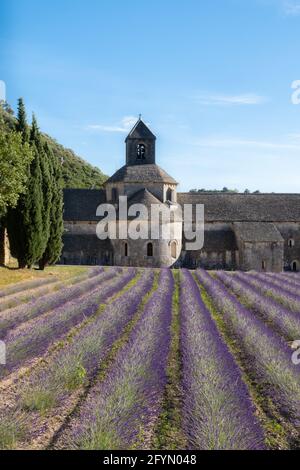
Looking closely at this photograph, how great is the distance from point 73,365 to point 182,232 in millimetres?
33641

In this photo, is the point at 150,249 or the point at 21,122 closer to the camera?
the point at 21,122

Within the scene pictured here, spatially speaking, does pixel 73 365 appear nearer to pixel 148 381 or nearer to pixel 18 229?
pixel 148 381

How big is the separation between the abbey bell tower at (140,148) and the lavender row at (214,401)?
114 feet

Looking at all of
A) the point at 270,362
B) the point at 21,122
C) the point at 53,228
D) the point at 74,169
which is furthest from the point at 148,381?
the point at 74,169

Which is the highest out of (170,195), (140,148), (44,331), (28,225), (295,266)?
(140,148)

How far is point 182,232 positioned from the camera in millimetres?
41156

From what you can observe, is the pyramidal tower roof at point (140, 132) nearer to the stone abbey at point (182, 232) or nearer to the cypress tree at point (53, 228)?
the stone abbey at point (182, 232)

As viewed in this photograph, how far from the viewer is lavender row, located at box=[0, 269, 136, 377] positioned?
868cm

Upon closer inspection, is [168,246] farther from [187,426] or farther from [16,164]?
[187,426]

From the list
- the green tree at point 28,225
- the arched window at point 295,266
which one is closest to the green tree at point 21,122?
the green tree at point 28,225

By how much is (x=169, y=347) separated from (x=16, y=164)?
1574 cm

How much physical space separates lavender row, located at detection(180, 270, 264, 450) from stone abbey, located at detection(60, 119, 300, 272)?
28203 mm

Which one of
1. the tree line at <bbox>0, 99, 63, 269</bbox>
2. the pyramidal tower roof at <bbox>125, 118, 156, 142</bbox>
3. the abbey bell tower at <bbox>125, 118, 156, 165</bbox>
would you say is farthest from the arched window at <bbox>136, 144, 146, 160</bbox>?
the tree line at <bbox>0, 99, 63, 269</bbox>

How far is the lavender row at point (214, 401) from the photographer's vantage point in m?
5.23
